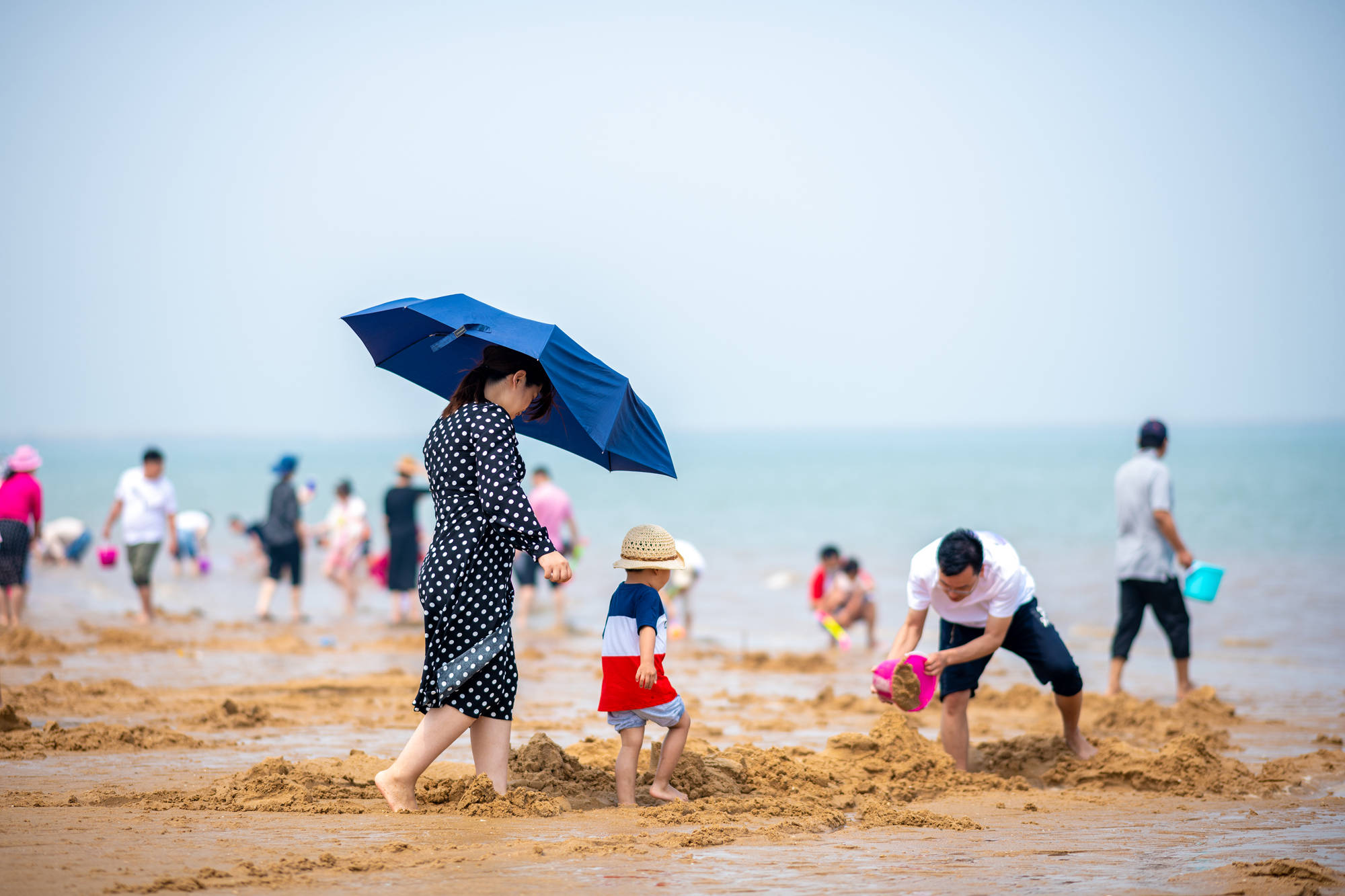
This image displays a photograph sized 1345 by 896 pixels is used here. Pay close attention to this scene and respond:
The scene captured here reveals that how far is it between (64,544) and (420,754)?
18730 millimetres

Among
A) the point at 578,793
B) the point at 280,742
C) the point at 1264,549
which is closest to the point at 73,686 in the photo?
the point at 280,742

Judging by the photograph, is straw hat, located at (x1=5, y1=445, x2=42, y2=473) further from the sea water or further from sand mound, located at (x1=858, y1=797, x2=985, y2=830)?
sand mound, located at (x1=858, y1=797, x2=985, y2=830)

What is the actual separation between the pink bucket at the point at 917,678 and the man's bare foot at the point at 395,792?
2219mm

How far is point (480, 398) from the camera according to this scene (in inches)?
179

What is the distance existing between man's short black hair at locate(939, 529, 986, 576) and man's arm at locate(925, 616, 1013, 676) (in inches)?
16.6

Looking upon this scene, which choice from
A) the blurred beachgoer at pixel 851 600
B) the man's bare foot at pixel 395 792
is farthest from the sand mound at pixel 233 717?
the blurred beachgoer at pixel 851 600

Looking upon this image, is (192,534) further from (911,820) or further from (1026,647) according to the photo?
(911,820)

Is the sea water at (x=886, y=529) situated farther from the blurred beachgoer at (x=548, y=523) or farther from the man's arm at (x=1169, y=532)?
the man's arm at (x=1169, y=532)

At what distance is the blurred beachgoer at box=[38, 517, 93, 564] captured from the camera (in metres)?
19.6

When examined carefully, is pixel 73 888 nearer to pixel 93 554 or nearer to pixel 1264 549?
pixel 93 554

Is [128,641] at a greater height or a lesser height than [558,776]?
lesser

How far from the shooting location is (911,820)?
4.69 meters

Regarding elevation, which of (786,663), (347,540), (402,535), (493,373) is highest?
(493,373)

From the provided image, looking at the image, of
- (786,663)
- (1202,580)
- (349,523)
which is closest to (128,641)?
(349,523)
